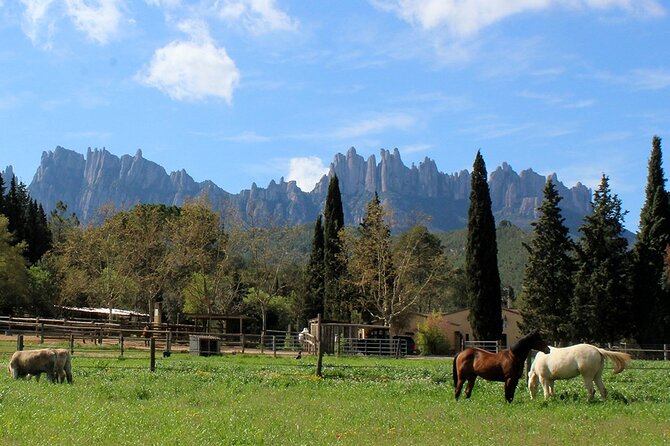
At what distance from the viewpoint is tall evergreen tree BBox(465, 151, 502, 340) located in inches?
2159

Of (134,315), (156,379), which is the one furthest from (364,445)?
(134,315)

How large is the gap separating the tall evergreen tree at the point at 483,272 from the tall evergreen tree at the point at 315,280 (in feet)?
59.4

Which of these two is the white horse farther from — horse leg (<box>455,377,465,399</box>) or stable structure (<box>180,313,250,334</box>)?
stable structure (<box>180,313,250,334</box>)

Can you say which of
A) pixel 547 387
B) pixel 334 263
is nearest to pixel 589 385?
pixel 547 387

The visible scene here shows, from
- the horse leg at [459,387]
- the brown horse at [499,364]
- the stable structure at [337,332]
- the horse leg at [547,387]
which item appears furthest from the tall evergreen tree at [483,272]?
the horse leg at [459,387]

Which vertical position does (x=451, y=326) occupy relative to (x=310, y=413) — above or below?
above

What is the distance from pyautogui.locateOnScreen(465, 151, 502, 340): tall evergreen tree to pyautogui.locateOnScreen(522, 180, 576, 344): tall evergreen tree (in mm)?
2268

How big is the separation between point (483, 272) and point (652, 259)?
13.2m

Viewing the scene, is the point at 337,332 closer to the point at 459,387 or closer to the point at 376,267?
the point at 376,267

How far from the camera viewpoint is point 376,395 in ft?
58.7

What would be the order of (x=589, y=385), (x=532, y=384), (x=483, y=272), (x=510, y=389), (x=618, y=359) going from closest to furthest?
(x=510, y=389)
(x=589, y=385)
(x=532, y=384)
(x=618, y=359)
(x=483, y=272)

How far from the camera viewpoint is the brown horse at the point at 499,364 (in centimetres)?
1717

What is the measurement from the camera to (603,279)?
52500mm

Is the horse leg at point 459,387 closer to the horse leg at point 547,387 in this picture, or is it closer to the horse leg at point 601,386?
the horse leg at point 547,387
